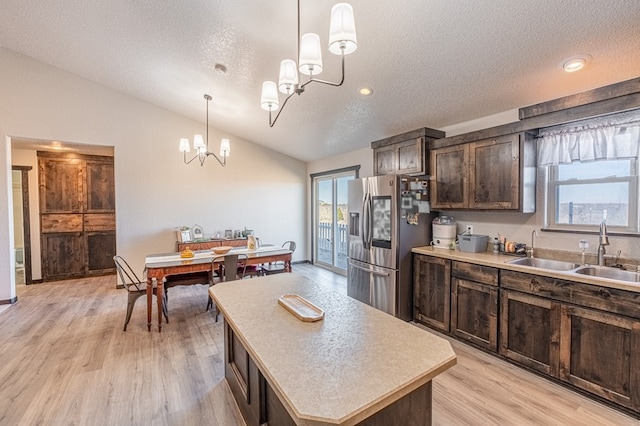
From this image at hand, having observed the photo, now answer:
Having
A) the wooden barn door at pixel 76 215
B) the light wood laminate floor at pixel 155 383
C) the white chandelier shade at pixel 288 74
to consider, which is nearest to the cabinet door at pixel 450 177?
the light wood laminate floor at pixel 155 383

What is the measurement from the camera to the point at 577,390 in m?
2.12

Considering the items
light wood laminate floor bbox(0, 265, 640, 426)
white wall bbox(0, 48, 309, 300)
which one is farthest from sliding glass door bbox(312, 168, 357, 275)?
light wood laminate floor bbox(0, 265, 640, 426)

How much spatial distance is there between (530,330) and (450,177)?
5.45 feet

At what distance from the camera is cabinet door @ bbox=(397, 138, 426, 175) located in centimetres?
349

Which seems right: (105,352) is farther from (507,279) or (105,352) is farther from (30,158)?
(30,158)

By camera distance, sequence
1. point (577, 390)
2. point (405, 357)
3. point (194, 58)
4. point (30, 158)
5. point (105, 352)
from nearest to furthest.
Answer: point (405, 357)
point (577, 390)
point (105, 352)
point (194, 58)
point (30, 158)

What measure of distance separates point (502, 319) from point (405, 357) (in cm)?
192

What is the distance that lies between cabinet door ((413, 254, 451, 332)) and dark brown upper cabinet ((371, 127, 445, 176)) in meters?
1.10

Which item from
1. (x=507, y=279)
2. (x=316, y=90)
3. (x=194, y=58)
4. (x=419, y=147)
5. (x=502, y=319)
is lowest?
(x=502, y=319)

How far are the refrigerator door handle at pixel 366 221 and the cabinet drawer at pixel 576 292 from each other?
1515 millimetres

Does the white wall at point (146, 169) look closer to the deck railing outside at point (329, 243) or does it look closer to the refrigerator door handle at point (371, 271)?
the deck railing outside at point (329, 243)

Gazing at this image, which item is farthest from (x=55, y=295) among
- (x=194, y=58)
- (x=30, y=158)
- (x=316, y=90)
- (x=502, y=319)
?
(x=502, y=319)

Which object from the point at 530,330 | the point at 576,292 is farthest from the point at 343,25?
the point at 530,330

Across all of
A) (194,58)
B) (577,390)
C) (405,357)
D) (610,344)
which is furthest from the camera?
(194,58)
